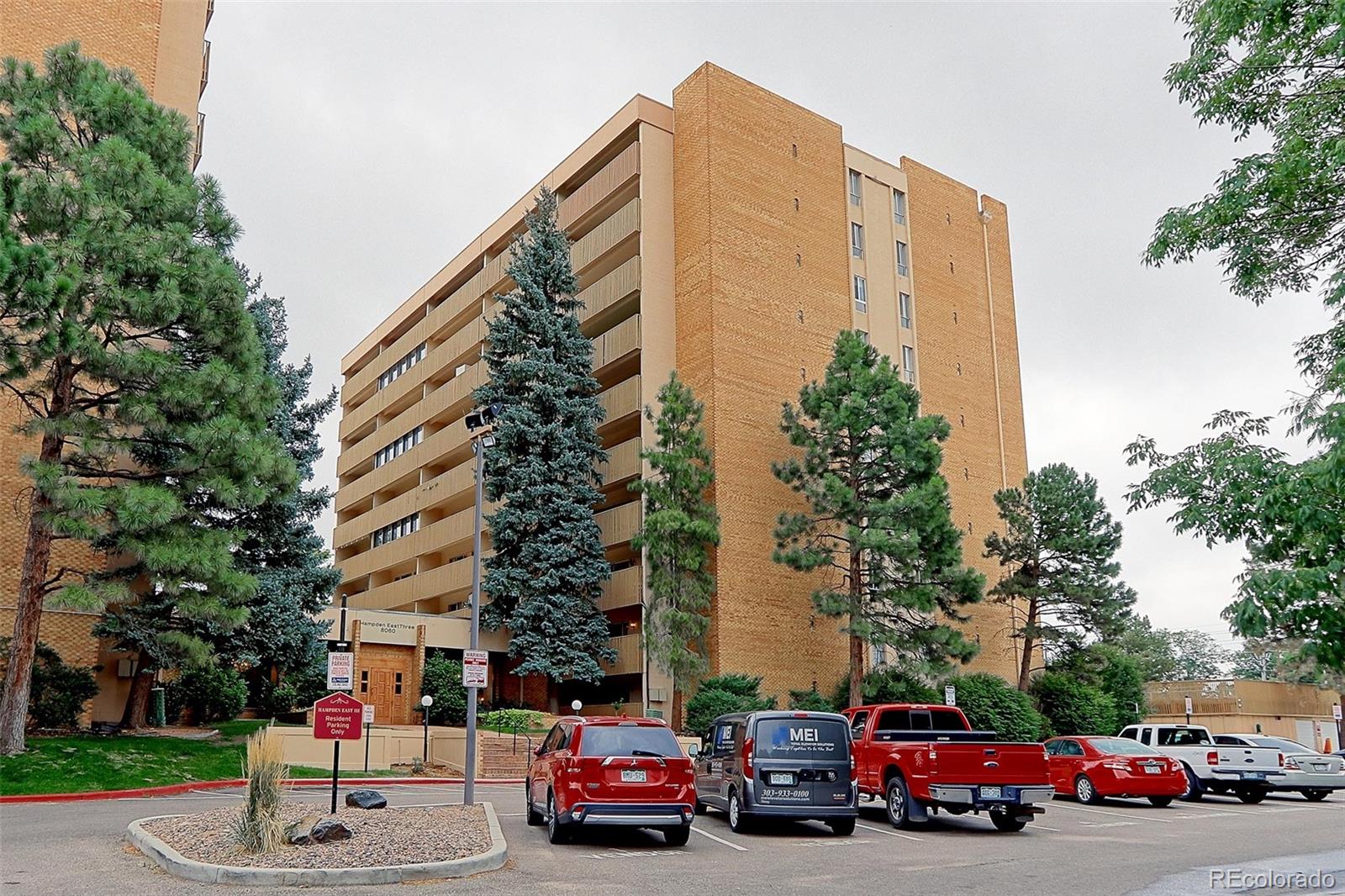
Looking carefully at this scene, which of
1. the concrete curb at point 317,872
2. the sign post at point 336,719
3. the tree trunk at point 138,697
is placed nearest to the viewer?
the concrete curb at point 317,872

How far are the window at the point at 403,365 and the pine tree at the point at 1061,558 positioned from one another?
31819mm

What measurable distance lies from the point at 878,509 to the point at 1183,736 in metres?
11.9

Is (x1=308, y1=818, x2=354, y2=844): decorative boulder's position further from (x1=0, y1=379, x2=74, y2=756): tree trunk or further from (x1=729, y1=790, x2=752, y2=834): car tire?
(x1=0, y1=379, x2=74, y2=756): tree trunk

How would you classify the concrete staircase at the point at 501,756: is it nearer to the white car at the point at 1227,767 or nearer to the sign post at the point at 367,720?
the sign post at the point at 367,720

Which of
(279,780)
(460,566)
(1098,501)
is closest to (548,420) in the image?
(460,566)

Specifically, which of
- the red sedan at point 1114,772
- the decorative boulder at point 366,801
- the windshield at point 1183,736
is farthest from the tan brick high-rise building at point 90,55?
the windshield at point 1183,736

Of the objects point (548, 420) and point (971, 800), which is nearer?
point (971, 800)

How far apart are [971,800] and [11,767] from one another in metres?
18.1

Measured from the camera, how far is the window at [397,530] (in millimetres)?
55000

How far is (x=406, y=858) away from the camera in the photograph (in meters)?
11.9

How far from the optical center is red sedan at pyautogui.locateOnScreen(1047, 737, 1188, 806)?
2261 cm

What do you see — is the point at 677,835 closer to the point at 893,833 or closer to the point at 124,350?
the point at 893,833

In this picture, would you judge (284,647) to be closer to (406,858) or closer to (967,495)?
(406,858)

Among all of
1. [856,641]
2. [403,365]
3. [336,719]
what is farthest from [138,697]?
[403,365]
